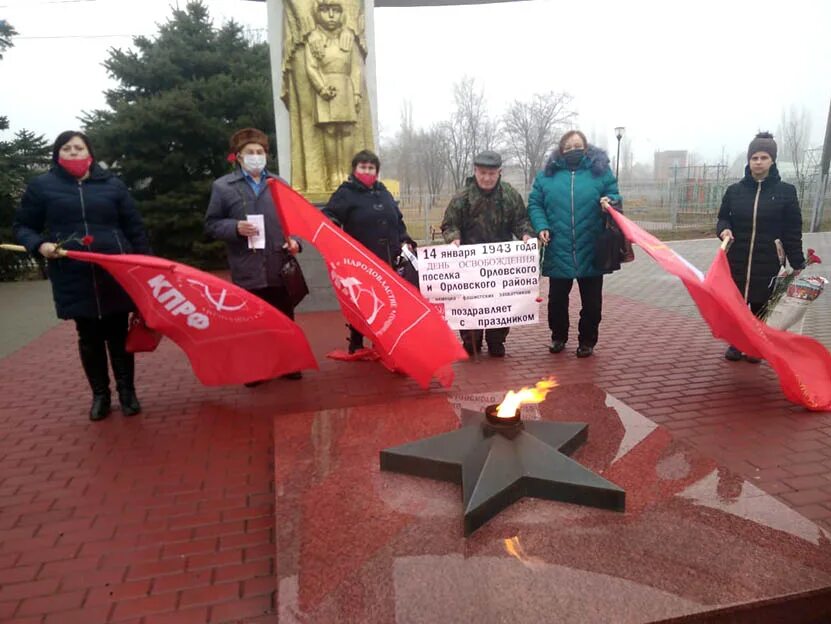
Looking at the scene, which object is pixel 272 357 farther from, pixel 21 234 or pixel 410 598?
pixel 410 598

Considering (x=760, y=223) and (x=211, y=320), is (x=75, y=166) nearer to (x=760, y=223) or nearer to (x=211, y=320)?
(x=211, y=320)

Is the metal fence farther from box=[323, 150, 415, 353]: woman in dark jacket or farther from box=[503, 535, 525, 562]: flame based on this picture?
box=[503, 535, 525, 562]: flame

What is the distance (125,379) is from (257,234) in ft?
4.72

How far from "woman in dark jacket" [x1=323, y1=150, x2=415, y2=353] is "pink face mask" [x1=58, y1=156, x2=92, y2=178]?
1843 millimetres

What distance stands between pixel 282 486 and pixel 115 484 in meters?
1.20

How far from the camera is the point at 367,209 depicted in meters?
5.18

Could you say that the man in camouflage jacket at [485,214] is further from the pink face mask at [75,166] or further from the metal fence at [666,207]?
the metal fence at [666,207]

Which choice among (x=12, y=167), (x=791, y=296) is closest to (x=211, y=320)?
(x=791, y=296)

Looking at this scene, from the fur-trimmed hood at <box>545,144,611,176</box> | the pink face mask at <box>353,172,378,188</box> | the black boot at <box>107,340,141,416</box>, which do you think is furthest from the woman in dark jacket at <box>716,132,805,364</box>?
the black boot at <box>107,340,141,416</box>

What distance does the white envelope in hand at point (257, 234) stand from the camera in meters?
4.73

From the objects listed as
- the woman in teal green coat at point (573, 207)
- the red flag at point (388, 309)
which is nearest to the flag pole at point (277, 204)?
the red flag at point (388, 309)

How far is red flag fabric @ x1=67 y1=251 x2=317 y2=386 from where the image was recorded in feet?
13.5

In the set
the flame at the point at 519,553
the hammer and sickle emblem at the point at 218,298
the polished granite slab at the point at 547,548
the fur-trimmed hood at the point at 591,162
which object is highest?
the fur-trimmed hood at the point at 591,162

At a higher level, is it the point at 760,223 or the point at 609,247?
the point at 760,223
